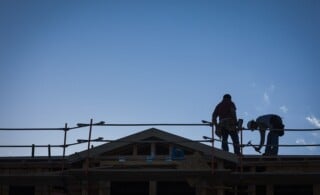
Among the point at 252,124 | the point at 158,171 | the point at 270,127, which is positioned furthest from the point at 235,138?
the point at 158,171

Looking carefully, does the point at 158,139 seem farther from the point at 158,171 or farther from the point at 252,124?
the point at 252,124

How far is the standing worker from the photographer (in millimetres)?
18984

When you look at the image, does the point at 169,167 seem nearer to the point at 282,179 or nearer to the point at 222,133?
the point at 222,133

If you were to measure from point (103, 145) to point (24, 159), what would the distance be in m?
2.59

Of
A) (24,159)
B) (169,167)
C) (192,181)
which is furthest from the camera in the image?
(24,159)

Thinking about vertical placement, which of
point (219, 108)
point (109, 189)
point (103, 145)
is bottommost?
point (109, 189)

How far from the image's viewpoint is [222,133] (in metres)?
19.1

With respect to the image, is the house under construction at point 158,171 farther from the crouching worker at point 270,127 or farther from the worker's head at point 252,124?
the worker's head at point 252,124

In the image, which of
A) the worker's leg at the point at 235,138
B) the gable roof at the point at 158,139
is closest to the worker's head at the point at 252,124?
the worker's leg at the point at 235,138

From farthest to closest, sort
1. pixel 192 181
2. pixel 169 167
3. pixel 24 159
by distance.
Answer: pixel 24 159
pixel 169 167
pixel 192 181

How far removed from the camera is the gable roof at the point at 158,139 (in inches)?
725

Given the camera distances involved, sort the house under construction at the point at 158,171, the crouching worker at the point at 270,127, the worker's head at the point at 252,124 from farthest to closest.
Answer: the worker's head at the point at 252,124 < the crouching worker at the point at 270,127 < the house under construction at the point at 158,171

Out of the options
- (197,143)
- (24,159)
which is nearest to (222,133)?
(197,143)

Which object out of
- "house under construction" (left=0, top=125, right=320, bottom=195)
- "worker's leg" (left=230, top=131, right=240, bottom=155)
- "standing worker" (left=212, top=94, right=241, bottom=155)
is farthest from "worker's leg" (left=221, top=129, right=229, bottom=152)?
"house under construction" (left=0, top=125, right=320, bottom=195)
